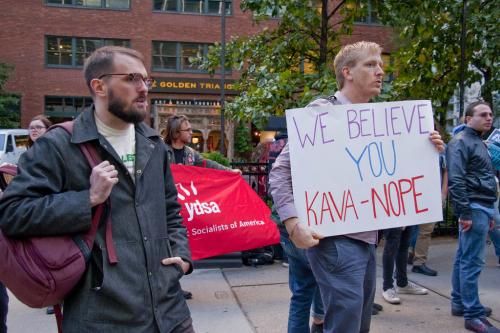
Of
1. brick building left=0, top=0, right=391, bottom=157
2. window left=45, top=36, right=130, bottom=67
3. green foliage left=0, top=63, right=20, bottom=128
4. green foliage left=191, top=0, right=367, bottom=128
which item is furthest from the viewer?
window left=45, top=36, right=130, bottom=67

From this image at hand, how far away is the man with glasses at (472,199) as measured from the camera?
13.7 feet

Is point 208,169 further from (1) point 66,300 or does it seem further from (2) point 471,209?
(1) point 66,300

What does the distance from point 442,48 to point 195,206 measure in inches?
255

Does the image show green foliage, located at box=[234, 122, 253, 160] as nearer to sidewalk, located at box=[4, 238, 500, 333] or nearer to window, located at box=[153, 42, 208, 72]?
window, located at box=[153, 42, 208, 72]

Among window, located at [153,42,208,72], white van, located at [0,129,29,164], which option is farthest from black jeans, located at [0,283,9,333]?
window, located at [153,42,208,72]

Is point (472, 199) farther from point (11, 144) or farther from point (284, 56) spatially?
point (11, 144)

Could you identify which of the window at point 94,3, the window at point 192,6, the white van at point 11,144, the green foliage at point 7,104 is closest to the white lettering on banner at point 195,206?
the white van at point 11,144

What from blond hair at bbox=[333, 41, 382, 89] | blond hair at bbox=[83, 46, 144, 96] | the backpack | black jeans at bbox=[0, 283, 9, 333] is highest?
blond hair at bbox=[333, 41, 382, 89]

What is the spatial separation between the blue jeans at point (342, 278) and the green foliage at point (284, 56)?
161 inches

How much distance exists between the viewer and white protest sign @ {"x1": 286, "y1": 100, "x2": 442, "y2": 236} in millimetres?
2604

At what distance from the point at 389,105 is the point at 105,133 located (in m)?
1.60

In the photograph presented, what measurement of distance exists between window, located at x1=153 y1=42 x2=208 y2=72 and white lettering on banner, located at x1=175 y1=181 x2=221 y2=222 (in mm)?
22707

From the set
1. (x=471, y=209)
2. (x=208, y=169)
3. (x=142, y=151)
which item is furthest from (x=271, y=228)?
(x=142, y=151)

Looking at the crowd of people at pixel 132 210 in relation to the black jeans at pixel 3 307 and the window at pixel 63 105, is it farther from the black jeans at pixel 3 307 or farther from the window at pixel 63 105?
the window at pixel 63 105
